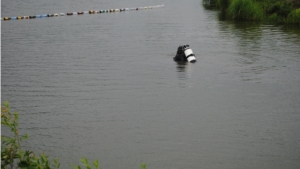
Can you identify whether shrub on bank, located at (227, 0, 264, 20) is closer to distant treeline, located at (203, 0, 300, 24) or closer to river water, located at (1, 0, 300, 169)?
distant treeline, located at (203, 0, 300, 24)

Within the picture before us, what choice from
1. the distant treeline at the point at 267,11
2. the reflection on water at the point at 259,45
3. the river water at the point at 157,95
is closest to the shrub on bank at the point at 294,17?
the distant treeline at the point at 267,11

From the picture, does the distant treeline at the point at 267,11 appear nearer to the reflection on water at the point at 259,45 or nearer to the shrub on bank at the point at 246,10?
the shrub on bank at the point at 246,10

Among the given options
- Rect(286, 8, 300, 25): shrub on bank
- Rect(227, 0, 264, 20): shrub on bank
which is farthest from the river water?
Rect(227, 0, 264, 20): shrub on bank

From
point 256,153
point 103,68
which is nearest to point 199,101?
point 256,153

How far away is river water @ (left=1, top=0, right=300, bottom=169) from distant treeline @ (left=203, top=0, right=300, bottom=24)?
5.06 metres

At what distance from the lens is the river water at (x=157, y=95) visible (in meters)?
14.6

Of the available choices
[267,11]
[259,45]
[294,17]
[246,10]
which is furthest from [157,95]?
[267,11]

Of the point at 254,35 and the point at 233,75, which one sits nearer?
the point at 233,75

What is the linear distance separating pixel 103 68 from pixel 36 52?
6.72m

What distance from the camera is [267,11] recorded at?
47.5 meters

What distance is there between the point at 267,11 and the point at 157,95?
30.1 m

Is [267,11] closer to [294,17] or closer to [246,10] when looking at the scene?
[246,10]

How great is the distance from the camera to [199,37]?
36.2m

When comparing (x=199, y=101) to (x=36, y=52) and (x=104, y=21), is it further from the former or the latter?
(x=104, y=21)
